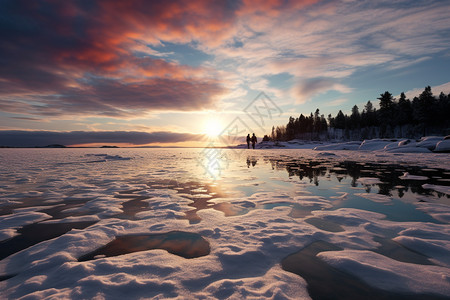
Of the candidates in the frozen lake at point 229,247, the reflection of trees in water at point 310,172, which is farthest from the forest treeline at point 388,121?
the frozen lake at point 229,247

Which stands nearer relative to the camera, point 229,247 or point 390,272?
point 390,272

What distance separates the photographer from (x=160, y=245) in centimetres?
248

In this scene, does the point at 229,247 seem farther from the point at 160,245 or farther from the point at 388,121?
the point at 388,121

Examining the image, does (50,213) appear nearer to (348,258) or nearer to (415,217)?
(348,258)

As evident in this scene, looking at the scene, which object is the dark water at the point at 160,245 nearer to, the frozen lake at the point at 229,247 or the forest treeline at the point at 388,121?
the frozen lake at the point at 229,247

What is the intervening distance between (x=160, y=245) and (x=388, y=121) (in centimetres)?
8080

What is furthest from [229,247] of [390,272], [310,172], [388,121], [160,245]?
[388,121]

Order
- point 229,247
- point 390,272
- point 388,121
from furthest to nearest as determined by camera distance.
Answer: point 388,121 → point 229,247 → point 390,272

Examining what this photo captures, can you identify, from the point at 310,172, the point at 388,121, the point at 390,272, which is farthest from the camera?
the point at 388,121

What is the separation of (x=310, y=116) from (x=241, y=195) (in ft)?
357

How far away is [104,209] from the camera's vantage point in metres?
3.93

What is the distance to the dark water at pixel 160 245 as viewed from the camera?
7.51 feet

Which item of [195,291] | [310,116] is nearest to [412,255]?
[195,291]

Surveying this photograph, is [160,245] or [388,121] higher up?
[388,121]
